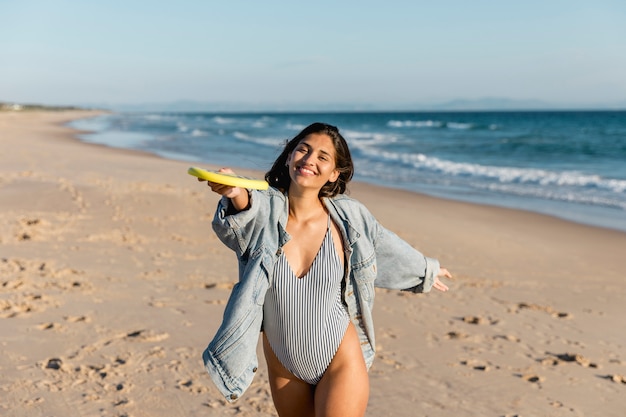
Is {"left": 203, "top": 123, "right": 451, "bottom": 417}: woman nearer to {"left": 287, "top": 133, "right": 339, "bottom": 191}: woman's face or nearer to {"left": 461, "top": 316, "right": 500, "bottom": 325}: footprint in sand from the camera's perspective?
{"left": 287, "top": 133, "right": 339, "bottom": 191}: woman's face

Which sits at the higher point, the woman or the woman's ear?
the woman's ear

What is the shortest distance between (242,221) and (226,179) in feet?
0.92

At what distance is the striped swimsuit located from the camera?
283 cm

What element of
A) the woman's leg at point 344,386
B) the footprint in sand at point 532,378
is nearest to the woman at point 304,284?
the woman's leg at point 344,386

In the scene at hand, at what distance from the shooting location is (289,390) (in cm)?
301

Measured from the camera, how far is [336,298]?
2943mm

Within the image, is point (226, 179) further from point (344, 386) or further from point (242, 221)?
point (344, 386)

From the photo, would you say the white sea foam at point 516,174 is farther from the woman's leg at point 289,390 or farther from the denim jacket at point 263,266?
the woman's leg at point 289,390

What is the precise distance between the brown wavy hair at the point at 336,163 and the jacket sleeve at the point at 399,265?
27 centimetres

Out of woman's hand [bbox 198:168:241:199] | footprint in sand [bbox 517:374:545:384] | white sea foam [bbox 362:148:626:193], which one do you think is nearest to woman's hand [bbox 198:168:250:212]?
woman's hand [bbox 198:168:241:199]

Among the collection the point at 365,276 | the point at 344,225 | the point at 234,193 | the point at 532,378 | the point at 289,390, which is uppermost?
the point at 234,193

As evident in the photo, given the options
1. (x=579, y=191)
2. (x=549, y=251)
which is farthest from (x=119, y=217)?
(x=579, y=191)

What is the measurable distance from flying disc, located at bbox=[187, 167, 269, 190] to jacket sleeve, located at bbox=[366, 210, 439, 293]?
2.38ft

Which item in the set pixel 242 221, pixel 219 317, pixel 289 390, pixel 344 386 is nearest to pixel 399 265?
pixel 344 386
